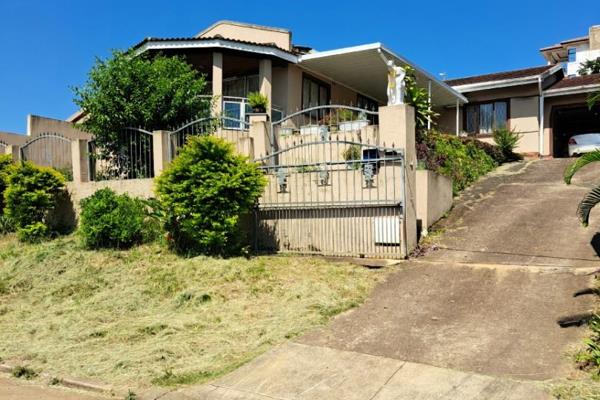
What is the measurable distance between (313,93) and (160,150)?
7907mm

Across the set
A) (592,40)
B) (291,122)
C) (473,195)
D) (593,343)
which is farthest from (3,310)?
(592,40)

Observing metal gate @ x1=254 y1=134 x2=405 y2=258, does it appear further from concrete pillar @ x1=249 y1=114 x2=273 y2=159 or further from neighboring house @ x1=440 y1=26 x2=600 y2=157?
neighboring house @ x1=440 y1=26 x2=600 y2=157

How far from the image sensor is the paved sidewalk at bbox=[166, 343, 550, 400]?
4.52 m

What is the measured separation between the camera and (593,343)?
4.95m

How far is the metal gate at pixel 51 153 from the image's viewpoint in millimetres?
12938

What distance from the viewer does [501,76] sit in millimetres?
22297

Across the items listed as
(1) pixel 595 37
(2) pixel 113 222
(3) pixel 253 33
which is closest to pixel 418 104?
(3) pixel 253 33

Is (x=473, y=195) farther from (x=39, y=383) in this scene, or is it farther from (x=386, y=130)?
(x=39, y=383)

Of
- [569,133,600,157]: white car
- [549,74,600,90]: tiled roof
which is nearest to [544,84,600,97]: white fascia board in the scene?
[549,74,600,90]: tiled roof

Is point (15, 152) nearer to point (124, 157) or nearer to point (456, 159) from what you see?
point (124, 157)

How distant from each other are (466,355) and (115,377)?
3.71 metres

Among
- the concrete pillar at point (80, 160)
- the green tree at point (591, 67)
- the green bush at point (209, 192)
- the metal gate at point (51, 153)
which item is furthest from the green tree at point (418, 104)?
the green tree at point (591, 67)

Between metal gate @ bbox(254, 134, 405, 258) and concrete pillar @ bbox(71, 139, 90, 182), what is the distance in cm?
449

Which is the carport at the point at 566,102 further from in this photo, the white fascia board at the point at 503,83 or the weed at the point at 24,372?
the weed at the point at 24,372
